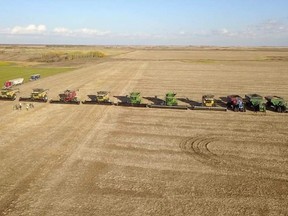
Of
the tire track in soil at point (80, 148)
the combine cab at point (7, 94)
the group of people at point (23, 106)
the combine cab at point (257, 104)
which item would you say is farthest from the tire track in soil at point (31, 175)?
the combine cab at point (257, 104)

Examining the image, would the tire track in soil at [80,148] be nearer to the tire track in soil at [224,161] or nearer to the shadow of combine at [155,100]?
the shadow of combine at [155,100]

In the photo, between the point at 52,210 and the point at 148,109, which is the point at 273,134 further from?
the point at 52,210

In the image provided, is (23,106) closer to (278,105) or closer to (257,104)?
(257,104)

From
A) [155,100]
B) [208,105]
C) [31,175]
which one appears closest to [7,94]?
[155,100]

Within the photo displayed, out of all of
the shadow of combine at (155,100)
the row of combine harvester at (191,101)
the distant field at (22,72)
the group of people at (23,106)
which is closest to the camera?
the row of combine harvester at (191,101)

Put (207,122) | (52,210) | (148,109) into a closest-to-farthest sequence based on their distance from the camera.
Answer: (52,210) < (207,122) < (148,109)

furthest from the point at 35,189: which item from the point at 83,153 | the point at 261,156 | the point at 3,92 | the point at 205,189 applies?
the point at 3,92

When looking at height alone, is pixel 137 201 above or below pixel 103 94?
below
